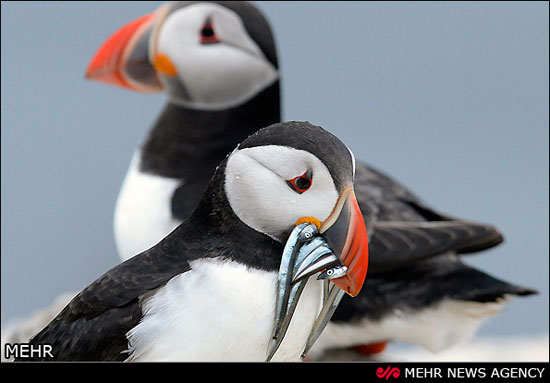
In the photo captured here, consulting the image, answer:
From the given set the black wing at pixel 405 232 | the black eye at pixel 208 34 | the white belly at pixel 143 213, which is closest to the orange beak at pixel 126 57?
the black eye at pixel 208 34

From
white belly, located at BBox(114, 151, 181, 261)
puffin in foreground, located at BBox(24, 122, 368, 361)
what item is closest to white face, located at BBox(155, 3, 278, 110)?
white belly, located at BBox(114, 151, 181, 261)

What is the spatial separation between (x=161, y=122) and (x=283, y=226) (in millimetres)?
1529

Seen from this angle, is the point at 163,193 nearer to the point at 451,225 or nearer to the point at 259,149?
the point at 451,225

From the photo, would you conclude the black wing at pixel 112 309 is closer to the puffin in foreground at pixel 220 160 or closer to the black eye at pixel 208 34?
the puffin in foreground at pixel 220 160

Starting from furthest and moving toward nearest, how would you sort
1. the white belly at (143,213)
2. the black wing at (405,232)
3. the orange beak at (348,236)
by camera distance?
the white belly at (143,213) → the black wing at (405,232) → the orange beak at (348,236)

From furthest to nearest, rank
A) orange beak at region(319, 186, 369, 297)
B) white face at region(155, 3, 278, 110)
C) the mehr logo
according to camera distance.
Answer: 1. white face at region(155, 3, 278, 110)
2. the mehr logo
3. orange beak at region(319, 186, 369, 297)

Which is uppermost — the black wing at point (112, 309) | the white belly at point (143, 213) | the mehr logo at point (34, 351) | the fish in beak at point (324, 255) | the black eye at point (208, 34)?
the black eye at point (208, 34)

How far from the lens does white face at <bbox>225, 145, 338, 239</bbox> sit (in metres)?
1.48

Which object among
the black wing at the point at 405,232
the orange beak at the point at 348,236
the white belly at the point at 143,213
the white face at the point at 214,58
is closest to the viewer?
the orange beak at the point at 348,236

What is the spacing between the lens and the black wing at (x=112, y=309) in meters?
1.54

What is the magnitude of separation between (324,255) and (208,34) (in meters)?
1.49

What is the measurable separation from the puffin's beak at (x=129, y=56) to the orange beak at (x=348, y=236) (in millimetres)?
1505

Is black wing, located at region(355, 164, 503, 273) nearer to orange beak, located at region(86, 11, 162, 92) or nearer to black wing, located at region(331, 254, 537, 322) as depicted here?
black wing, located at region(331, 254, 537, 322)

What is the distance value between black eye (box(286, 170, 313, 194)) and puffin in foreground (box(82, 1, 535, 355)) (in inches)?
39.9
